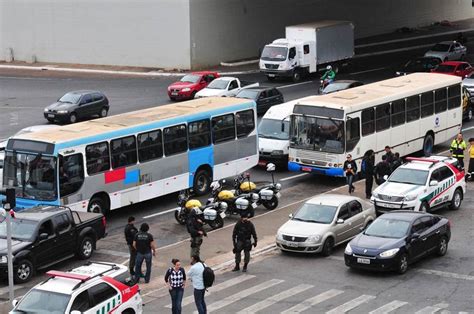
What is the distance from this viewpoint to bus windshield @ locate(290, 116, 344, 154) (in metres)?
35.8

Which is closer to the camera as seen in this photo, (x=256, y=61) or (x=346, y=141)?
(x=346, y=141)

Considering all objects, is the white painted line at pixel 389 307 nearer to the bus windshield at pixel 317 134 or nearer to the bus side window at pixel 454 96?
the bus windshield at pixel 317 134

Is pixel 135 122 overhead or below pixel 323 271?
overhead

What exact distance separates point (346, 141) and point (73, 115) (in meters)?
17.7

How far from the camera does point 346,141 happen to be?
35.8 m

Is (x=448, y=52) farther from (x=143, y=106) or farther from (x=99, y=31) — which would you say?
(x=143, y=106)

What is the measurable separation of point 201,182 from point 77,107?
16028 millimetres

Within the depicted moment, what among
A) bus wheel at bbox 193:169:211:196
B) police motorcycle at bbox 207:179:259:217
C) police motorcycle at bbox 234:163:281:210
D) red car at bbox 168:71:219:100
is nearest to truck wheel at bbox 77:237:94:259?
police motorcycle at bbox 207:179:259:217

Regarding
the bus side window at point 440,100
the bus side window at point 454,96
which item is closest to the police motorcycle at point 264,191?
the bus side window at point 440,100

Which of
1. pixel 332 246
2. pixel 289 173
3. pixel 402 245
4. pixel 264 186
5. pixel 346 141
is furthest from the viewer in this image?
pixel 289 173

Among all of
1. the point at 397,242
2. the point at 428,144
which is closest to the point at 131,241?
the point at 397,242

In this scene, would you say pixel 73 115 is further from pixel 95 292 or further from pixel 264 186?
pixel 95 292

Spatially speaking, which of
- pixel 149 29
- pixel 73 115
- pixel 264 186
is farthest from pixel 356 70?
pixel 264 186

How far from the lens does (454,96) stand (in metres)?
41.9
